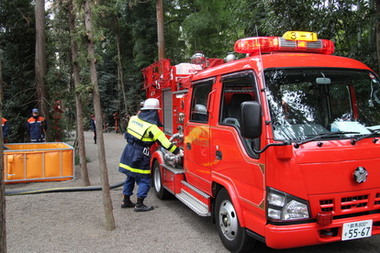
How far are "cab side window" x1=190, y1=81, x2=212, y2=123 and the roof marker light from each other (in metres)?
0.83

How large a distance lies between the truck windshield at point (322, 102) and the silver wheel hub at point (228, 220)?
3.76 ft

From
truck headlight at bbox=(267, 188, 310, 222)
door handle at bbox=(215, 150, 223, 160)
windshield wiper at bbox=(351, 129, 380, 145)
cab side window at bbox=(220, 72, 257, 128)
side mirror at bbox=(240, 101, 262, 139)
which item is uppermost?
cab side window at bbox=(220, 72, 257, 128)

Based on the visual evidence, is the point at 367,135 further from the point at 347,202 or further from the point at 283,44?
the point at 283,44

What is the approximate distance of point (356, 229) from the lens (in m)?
3.23

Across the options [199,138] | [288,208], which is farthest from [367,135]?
[199,138]

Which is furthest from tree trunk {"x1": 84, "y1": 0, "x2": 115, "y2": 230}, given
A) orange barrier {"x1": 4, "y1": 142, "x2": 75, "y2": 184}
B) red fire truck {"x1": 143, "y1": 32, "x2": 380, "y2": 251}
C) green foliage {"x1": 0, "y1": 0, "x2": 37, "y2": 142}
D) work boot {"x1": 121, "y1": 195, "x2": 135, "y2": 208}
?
green foliage {"x1": 0, "y1": 0, "x2": 37, "y2": 142}

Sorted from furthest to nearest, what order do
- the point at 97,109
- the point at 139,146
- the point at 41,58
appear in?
the point at 41,58
the point at 139,146
the point at 97,109

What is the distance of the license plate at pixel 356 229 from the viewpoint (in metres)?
3.18

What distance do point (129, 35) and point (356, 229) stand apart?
2349 centimetres

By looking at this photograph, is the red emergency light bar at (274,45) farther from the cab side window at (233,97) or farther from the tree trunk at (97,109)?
the tree trunk at (97,109)

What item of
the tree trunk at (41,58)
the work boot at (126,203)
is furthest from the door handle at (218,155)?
the tree trunk at (41,58)

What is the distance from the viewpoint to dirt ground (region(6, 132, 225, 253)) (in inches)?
168

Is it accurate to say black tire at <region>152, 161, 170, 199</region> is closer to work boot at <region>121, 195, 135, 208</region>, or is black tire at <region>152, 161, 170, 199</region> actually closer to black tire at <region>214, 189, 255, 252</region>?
work boot at <region>121, 195, 135, 208</region>

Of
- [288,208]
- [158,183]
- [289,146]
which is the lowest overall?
[158,183]
